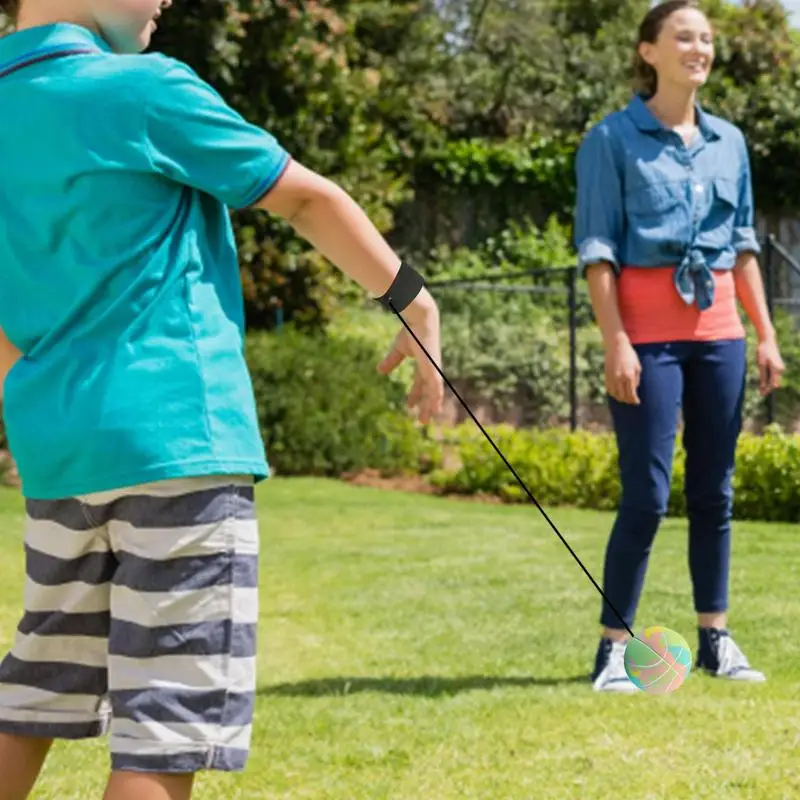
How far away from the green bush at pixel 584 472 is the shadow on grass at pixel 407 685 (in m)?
4.10

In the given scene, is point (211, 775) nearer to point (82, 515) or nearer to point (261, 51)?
point (82, 515)

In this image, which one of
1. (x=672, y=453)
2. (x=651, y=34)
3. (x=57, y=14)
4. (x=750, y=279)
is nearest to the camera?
(x=57, y=14)

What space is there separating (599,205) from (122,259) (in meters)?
2.29

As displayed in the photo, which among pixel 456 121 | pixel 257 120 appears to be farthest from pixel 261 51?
pixel 456 121

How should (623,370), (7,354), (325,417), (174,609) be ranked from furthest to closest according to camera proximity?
1. (325,417)
2. (623,370)
3. (7,354)
4. (174,609)

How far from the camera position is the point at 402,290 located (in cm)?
231

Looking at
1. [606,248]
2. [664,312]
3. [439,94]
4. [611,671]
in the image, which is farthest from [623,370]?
[439,94]

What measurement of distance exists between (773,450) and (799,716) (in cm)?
546

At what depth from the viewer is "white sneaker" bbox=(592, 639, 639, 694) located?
418cm

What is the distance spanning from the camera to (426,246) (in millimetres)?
17484

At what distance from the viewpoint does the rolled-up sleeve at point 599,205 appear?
4.23 m

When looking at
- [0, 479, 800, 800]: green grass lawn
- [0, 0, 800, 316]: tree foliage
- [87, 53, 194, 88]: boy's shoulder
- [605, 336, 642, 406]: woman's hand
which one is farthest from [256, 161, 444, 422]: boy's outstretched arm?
[0, 0, 800, 316]: tree foliage

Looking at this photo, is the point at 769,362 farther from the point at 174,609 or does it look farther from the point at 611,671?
the point at 174,609

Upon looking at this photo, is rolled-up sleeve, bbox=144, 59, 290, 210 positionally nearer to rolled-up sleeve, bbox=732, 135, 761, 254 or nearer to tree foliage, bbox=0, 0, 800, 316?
rolled-up sleeve, bbox=732, 135, 761, 254
